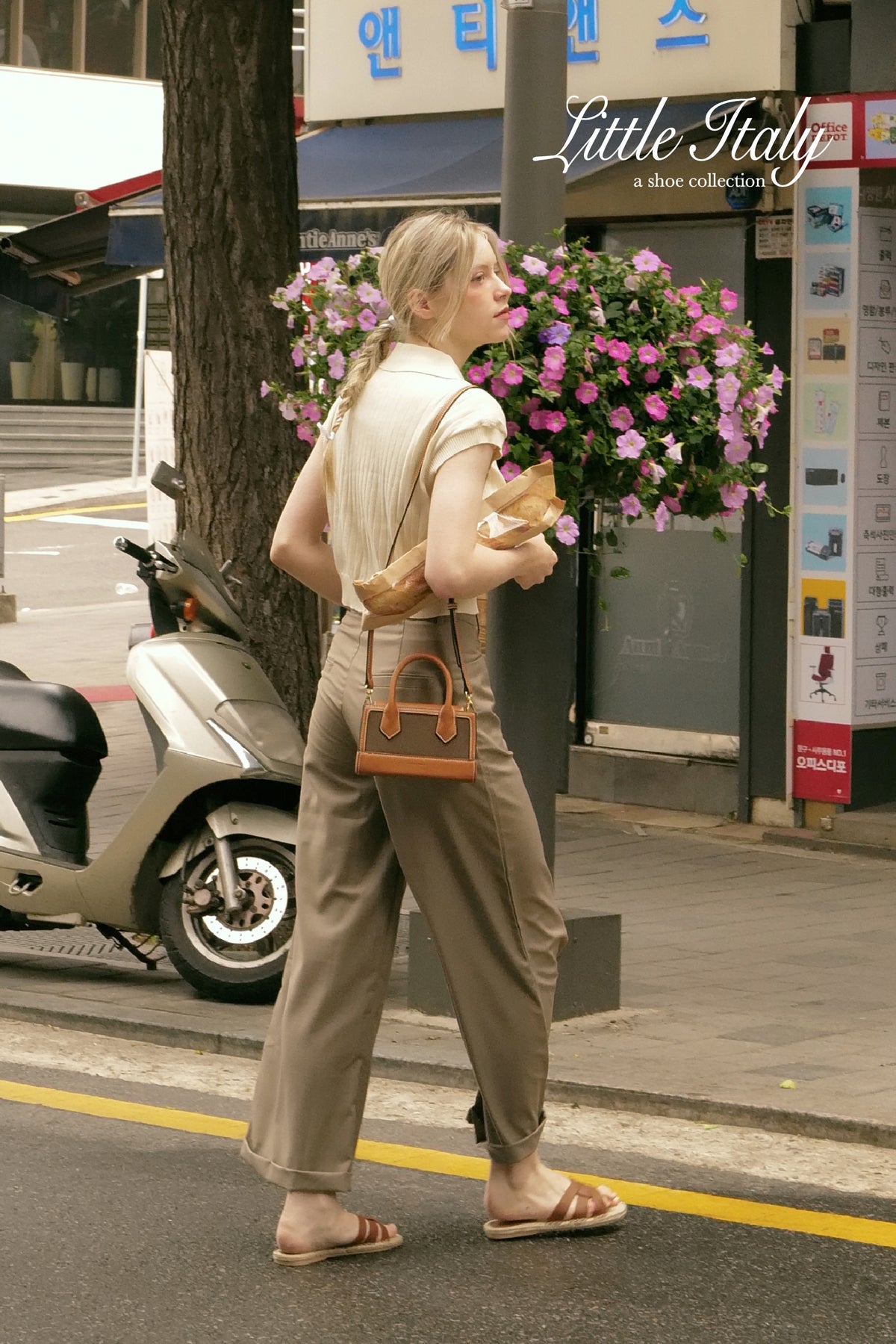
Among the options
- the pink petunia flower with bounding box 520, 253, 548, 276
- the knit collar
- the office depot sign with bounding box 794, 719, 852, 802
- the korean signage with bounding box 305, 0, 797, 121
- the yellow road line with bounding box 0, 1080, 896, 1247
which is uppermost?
the korean signage with bounding box 305, 0, 797, 121

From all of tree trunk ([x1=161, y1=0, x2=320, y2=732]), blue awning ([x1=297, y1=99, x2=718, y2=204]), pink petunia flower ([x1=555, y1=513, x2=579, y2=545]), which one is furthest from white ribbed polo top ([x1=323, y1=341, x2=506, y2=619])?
blue awning ([x1=297, y1=99, x2=718, y2=204])

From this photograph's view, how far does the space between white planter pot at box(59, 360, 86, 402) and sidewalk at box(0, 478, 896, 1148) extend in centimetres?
2848

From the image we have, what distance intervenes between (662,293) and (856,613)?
152 inches

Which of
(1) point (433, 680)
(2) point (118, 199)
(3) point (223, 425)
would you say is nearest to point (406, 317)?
(1) point (433, 680)

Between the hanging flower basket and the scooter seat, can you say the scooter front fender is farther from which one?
the hanging flower basket

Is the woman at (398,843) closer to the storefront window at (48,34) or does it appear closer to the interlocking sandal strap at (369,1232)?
the interlocking sandal strap at (369,1232)

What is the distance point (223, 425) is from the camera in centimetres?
788

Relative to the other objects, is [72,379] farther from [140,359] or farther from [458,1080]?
[458,1080]

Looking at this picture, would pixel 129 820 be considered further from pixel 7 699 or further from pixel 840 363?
pixel 840 363

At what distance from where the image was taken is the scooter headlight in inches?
252

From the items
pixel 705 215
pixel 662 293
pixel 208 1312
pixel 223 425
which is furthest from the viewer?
pixel 705 215

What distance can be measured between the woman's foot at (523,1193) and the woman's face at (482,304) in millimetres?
1546

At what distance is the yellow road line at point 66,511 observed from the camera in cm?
2795

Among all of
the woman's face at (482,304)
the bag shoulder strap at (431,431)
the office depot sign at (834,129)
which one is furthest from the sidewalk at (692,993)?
the office depot sign at (834,129)
